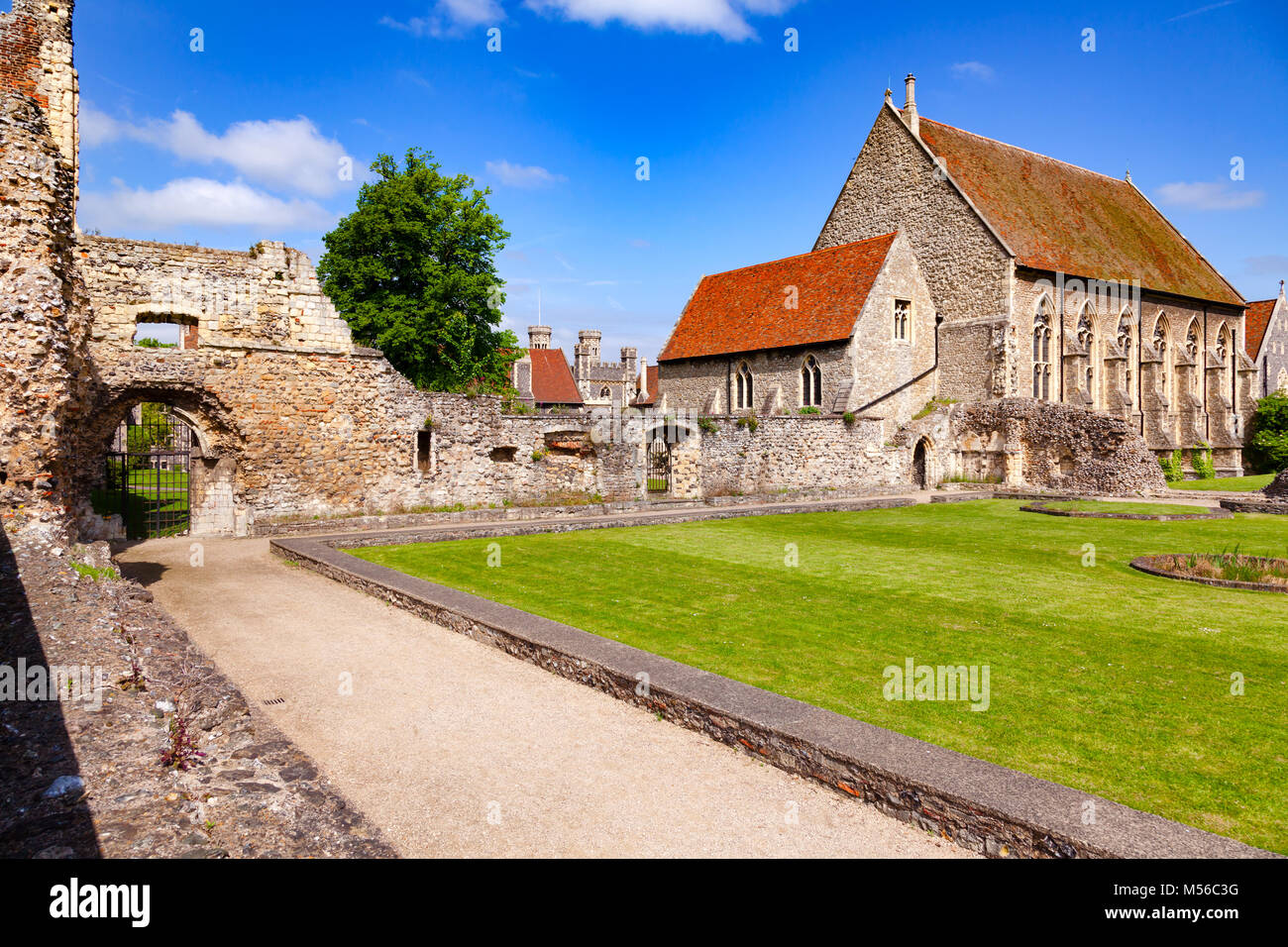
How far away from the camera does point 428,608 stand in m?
8.61

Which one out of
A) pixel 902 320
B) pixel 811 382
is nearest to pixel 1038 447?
pixel 902 320

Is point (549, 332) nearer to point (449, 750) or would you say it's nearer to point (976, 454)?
point (976, 454)

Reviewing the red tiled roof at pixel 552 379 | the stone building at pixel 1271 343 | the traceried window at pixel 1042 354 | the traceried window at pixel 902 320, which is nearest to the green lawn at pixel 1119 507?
the traceried window at pixel 1042 354

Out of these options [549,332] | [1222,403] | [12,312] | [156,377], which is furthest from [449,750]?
[549,332]

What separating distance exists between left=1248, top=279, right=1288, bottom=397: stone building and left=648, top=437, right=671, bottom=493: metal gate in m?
38.3

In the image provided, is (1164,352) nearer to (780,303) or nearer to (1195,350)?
(1195,350)

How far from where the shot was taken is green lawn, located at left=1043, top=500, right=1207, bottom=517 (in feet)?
63.0

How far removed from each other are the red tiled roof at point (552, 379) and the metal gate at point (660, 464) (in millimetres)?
35084

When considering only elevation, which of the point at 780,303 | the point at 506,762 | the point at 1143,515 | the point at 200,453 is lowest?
the point at 506,762

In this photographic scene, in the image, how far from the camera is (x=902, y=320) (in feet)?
98.1

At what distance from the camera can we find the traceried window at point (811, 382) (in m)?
28.8

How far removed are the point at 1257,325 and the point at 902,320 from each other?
98.1 feet

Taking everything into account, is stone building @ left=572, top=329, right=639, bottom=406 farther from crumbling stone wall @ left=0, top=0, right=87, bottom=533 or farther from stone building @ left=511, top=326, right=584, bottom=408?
crumbling stone wall @ left=0, top=0, right=87, bottom=533

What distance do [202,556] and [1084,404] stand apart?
105ft
